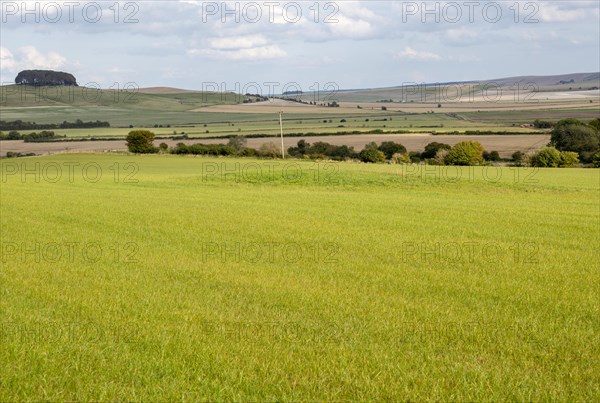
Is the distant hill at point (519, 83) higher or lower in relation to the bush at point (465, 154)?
higher

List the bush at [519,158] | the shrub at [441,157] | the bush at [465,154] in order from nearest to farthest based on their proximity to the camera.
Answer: the bush at [519,158] → the bush at [465,154] → the shrub at [441,157]

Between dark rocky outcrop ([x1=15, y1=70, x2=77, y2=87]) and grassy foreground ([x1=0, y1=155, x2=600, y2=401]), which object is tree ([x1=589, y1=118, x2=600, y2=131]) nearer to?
grassy foreground ([x1=0, y1=155, x2=600, y2=401])

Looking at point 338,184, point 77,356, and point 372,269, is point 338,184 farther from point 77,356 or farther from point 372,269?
point 77,356

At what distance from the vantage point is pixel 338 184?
37.1m

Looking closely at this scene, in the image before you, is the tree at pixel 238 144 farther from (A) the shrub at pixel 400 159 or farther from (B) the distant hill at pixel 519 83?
(B) the distant hill at pixel 519 83

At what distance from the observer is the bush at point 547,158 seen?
61.7 meters

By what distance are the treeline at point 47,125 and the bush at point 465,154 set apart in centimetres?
5634

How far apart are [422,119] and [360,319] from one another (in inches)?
4218

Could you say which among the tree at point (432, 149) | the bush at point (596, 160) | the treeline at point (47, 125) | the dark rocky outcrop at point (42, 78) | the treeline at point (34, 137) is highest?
the dark rocky outcrop at point (42, 78)

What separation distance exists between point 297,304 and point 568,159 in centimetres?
5924

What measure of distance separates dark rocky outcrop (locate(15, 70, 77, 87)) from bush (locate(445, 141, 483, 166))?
7189 cm

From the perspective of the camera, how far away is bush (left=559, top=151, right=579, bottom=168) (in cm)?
6262

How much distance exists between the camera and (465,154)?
212ft

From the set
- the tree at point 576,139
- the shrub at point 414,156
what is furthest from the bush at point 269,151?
the tree at point 576,139
